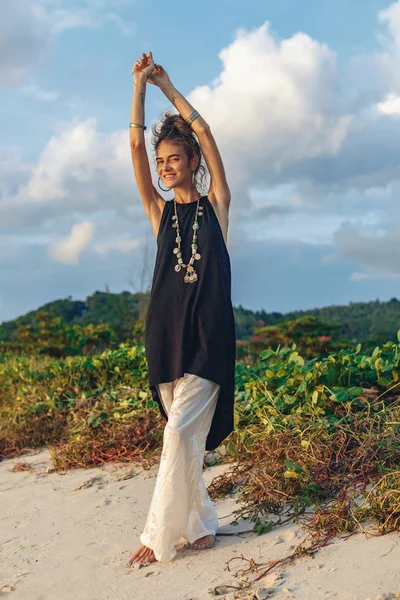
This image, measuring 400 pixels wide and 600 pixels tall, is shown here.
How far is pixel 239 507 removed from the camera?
424 cm

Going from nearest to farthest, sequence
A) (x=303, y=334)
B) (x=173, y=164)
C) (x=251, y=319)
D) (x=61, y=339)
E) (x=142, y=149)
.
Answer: (x=173, y=164), (x=142, y=149), (x=61, y=339), (x=303, y=334), (x=251, y=319)

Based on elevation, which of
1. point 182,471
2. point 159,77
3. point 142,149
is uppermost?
point 159,77

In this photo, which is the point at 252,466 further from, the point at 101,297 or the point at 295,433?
the point at 101,297

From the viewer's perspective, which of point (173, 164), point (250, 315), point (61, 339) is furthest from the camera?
point (250, 315)

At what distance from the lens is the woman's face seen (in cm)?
388

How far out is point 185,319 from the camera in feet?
12.1

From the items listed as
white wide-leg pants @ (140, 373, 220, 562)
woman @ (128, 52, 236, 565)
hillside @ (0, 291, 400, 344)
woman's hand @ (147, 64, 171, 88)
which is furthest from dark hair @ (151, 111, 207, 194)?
hillside @ (0, 291, 400, 344)

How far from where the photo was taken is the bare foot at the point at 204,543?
3758 millimetres

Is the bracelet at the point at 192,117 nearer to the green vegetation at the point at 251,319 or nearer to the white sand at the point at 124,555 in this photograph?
the white sand at the point at 124,555

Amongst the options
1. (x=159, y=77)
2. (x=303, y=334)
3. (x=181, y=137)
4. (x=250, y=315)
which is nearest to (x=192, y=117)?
(x=181, y=137)

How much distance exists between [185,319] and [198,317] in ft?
0.23

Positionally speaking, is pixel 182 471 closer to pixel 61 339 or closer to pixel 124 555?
pixel 124 555

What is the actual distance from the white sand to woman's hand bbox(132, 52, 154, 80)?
2693 millimetres

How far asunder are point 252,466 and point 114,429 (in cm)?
170
